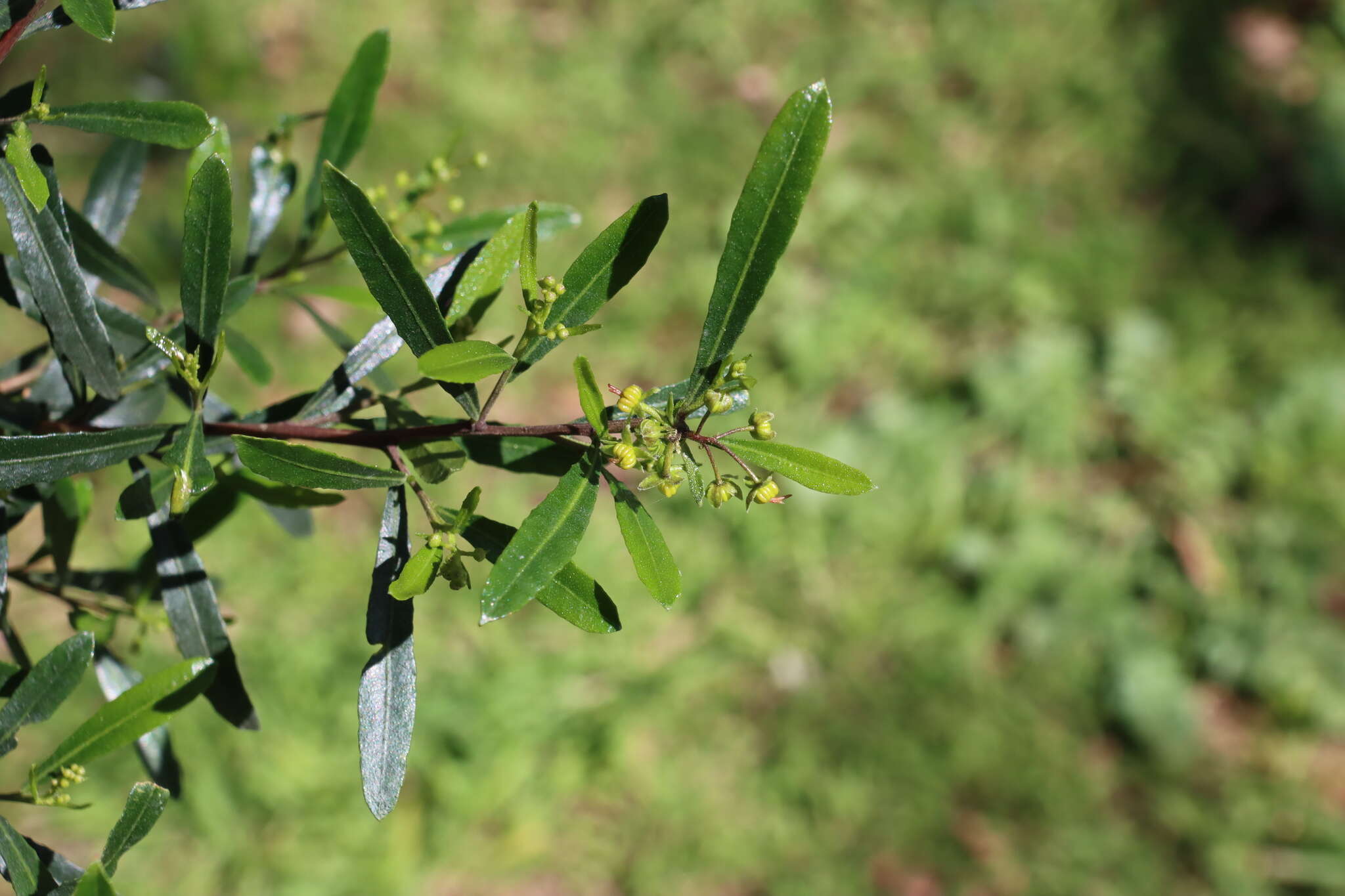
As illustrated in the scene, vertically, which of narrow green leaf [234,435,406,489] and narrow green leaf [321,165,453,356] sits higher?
narrow green leaf [321,165,453,356]

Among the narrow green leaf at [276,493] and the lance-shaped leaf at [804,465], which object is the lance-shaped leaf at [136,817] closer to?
the narrow green leaf at [276,493]

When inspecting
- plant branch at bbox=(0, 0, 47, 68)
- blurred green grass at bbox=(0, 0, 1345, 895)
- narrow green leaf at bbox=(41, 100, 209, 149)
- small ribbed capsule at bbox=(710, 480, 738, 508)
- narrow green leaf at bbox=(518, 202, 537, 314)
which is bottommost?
blurred green grass at bbox=(0, 0, 1345, 895)

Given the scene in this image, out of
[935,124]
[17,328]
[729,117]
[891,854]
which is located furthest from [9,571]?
[935,124]

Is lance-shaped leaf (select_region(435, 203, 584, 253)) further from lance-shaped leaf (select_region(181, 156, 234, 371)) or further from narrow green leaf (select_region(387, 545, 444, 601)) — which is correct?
narrow green leaf (select_region(387, 545, 444, 601))

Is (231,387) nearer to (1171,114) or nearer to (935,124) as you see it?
(935,124)

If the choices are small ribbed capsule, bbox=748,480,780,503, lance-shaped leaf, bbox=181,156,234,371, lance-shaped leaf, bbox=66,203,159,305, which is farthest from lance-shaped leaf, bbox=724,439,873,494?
lance-shaped leaf, bbox=66,203,159,305

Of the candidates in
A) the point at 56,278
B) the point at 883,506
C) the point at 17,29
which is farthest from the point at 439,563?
the point at 883,506

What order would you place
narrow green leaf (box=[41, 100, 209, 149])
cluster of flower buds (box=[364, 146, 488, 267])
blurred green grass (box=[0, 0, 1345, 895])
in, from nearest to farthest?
narrow green leaf (box=[41, 100, 209, 149]) → cluster of flower buds (box=[364, 146, 488, 267]) → blurred green grass (box=[0, 0, 1345, 895])
